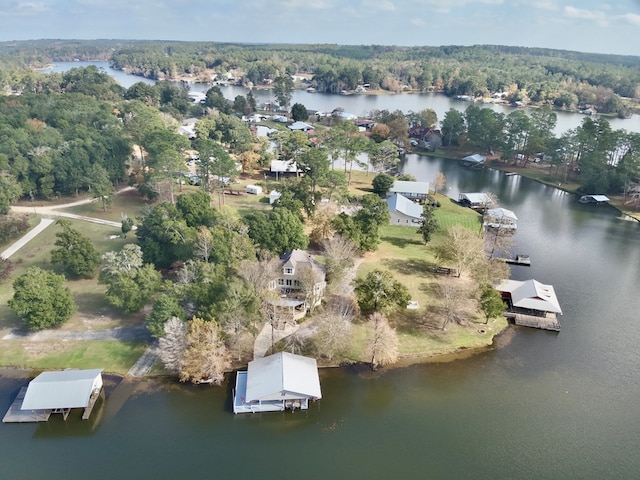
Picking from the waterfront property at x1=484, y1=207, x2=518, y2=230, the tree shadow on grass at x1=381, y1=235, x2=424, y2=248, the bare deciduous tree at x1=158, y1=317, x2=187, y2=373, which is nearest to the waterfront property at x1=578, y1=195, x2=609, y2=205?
the waterfront property at x1=484, y1=207, x2=518, y2=230

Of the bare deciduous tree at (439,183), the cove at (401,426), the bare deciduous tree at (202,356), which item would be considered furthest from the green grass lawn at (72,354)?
the bare deciduous tree at (439,183)

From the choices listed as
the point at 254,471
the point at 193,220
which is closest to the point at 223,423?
the point at 254,471

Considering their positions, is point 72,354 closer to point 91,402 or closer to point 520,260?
point 91,402

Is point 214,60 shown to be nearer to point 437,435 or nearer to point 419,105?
point 419,105

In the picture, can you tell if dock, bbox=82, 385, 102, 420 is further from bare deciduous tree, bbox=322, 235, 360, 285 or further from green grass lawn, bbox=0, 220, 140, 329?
bare deciduous tree, bbox=322, 235, 360, 285

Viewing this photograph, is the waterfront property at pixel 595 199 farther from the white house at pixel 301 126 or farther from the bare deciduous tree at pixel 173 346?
the bare deciduous tree at pixel 173 346

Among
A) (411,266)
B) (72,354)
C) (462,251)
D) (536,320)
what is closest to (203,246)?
(72,354)
